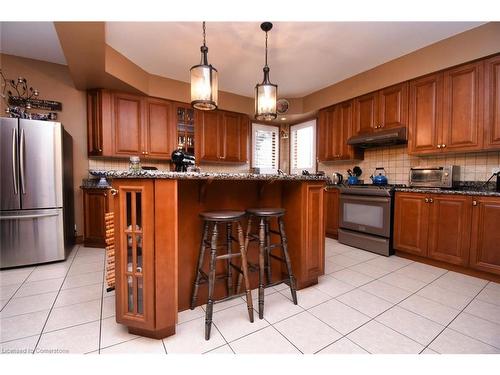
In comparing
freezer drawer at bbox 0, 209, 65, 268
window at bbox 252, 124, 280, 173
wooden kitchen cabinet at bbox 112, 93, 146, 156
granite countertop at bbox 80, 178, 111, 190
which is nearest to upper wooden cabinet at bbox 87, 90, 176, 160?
wooden kitchen cabinet at bbox 112, 93, 146, 156

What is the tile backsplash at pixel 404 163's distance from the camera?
2.50 metres

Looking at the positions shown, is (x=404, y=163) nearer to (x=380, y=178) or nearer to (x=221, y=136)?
(x=380, y=178)

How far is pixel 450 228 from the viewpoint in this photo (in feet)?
7.61

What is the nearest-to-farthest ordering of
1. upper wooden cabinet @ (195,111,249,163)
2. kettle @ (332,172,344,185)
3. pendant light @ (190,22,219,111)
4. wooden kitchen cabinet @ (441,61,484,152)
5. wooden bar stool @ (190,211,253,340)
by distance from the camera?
1. wooden bar stool @ (190,211,253,340)
2. pendant light @ (190,22,219,111)
3. wooden kitchen cabinet @ (441,61,484,152)
4. kettle @ (332,172,344,185)
5. upper wooden cabinet @ (195,111,249,163)

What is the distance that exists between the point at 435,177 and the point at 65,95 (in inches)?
200

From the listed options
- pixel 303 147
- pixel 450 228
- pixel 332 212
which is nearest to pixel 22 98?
pixel 303 147

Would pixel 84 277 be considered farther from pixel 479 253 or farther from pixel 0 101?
pixel 479 253

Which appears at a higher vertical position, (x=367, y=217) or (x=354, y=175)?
(x=354, y=175)

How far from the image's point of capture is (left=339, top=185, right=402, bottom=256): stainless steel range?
2773 millimetres

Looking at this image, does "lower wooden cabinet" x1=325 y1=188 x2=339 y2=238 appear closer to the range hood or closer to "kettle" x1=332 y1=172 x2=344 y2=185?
"kettle" x1=332 y1=172 x2=344 y2=185

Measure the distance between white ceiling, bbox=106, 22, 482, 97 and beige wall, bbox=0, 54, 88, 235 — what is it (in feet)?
3.73

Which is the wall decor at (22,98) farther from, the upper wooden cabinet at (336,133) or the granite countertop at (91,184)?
the upper wooden cabinet at (336,133)
